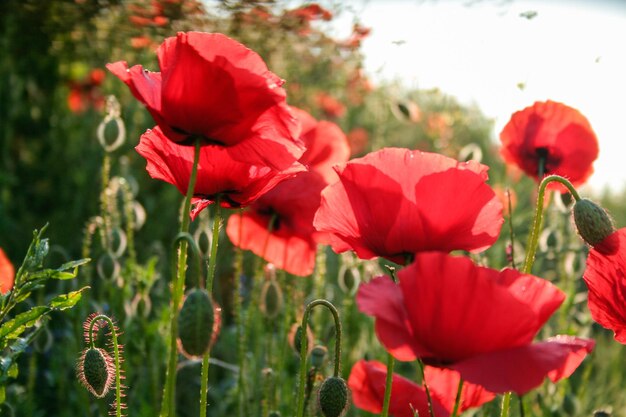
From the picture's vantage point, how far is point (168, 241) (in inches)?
153

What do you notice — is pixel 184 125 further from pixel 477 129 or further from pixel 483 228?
pixel 477 129

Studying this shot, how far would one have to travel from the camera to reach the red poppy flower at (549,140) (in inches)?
67.1

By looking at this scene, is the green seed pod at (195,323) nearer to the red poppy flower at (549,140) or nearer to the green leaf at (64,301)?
the green leaf at (64,301)

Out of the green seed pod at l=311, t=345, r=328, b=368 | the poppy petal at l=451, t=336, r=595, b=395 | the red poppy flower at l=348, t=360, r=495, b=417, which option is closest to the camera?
the poppy petal at l=451, t=336, r=595, b=395

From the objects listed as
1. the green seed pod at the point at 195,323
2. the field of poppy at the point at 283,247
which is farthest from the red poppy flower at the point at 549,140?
the green seed pod at the point at 195,323

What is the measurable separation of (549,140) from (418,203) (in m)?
0.79

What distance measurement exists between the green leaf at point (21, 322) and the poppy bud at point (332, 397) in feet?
1.33

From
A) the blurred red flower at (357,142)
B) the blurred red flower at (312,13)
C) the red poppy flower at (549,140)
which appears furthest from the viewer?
the blurred red flower at (357,142)

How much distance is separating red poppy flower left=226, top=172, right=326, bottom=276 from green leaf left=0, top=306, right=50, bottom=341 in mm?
688

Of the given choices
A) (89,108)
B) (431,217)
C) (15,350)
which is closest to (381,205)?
(431,217)

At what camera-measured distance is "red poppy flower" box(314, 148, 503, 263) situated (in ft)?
3.43

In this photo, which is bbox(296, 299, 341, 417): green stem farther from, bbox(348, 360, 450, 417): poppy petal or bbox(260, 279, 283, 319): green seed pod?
bbox(260, 279, 283, 319): green seed pod

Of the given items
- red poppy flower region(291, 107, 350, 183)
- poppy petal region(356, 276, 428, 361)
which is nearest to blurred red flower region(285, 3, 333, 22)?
red poppy flower region(291, 107, 350, 183)

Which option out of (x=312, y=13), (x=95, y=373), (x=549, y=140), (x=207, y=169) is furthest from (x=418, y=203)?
(x=312, y=13)
